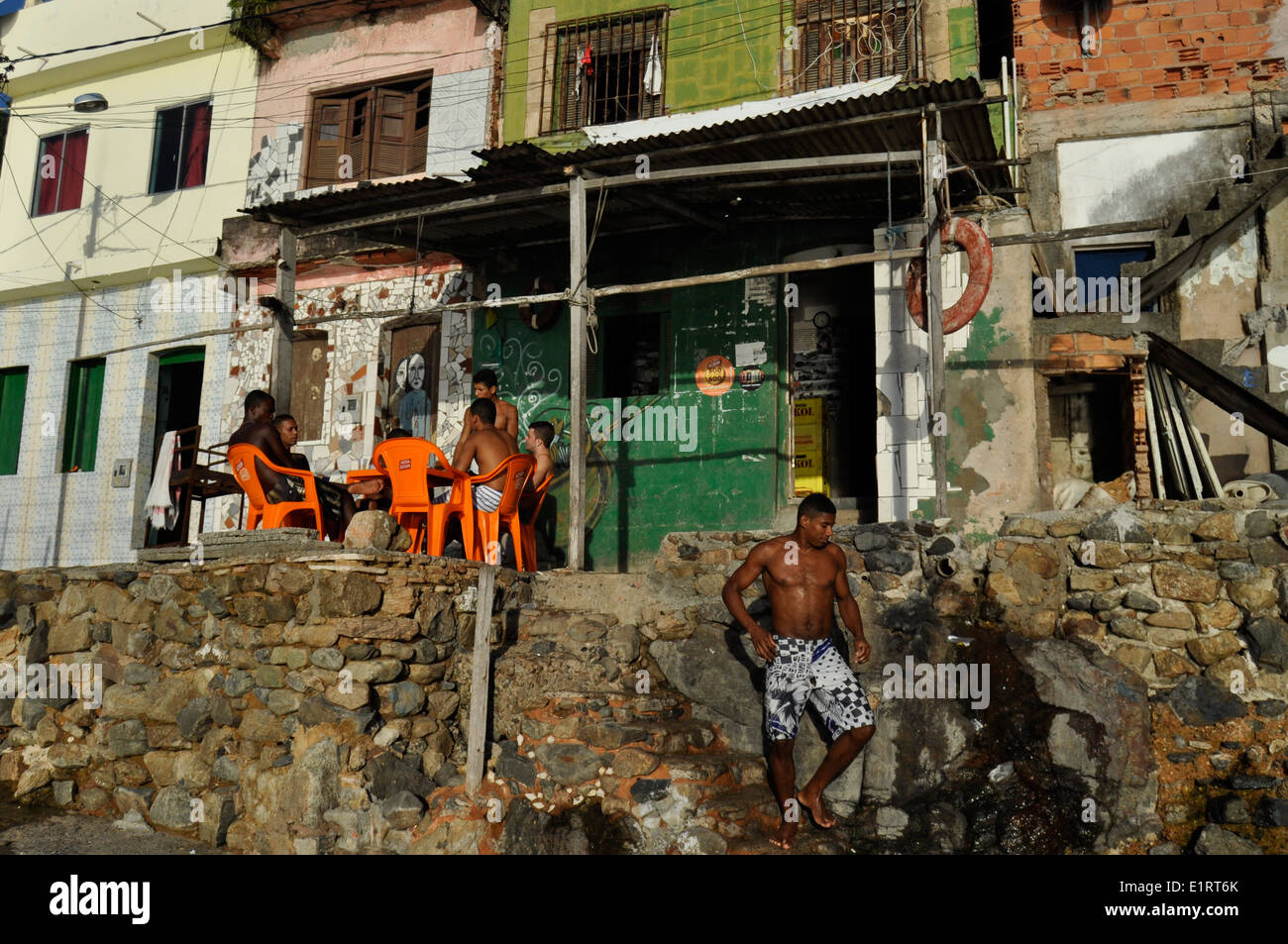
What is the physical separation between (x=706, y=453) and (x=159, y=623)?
5.73 m

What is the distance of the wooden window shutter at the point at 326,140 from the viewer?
14.2 m

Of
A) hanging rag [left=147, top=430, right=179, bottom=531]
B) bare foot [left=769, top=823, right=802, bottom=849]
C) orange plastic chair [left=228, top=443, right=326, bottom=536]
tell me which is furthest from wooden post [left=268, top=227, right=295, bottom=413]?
bare foot [left=769, top=823, right=802, bottom=849]

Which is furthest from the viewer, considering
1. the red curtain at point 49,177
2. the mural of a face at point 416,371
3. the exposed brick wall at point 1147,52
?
the red curtain at point 49,177

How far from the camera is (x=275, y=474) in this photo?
9.02 m

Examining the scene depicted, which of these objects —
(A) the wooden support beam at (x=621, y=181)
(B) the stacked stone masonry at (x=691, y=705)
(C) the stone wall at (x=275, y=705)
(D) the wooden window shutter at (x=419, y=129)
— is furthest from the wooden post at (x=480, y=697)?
(D) the wooden window shutter at (x=419, y=129)

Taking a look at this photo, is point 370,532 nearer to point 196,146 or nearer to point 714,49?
point 714,49

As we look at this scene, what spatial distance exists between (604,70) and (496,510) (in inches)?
247

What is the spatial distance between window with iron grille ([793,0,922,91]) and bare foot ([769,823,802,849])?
26.1ft

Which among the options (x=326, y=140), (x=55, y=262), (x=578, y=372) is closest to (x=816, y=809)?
(x=578, y=372)

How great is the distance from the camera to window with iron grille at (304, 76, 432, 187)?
13891 millimetres

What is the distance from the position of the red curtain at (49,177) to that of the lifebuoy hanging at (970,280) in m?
13.0

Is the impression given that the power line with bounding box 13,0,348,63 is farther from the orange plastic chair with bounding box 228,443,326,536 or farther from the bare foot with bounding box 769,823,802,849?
the bare foot with bounding box 769,823,802,849

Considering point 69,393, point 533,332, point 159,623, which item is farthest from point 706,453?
point 69,393

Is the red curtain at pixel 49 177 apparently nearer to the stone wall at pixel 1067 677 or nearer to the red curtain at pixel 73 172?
the red curtain at pixel 73 172
